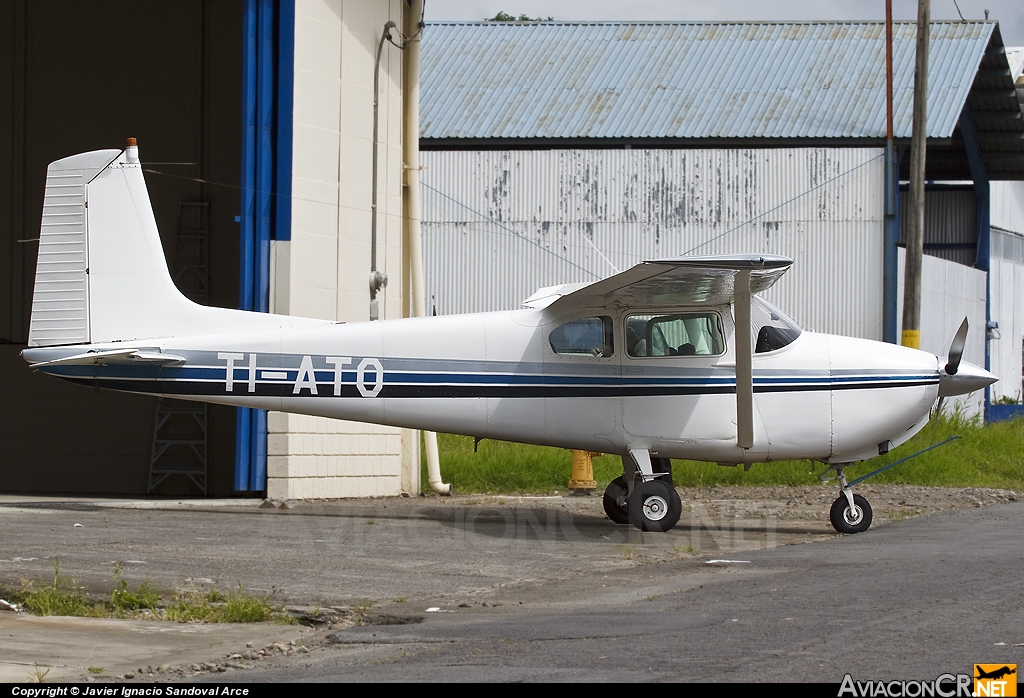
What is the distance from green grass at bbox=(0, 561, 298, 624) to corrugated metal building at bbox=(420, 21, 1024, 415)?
1687 centimetres

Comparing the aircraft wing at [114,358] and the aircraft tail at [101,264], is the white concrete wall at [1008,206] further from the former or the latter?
the aircraft wing at [114,358]

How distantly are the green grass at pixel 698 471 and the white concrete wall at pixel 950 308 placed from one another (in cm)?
404

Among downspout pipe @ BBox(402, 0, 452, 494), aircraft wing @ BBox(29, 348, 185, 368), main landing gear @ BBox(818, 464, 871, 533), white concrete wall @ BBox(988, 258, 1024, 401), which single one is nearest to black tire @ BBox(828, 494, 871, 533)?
main landing gear @ BBox(818, 464, 871, 533)

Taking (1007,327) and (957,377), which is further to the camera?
(1007,327)

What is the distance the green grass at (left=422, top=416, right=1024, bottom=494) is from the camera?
1620 cm

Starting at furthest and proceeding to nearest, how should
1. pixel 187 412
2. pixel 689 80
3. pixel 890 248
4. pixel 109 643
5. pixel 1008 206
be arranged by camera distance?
pixel 1008 206, pixel 689 80, pixel 890 248, pixel 187 412, pixel 109 643

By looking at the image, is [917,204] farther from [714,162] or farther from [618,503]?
[618,503]

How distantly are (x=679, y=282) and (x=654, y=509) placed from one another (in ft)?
7.25

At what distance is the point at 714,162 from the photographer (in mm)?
24125

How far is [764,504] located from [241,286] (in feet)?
21.8

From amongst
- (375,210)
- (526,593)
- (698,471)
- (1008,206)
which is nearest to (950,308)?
(1008,206)

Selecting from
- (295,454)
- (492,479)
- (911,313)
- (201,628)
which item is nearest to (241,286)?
(295,454)

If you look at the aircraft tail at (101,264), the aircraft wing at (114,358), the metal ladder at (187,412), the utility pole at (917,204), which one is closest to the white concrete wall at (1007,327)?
the utility pole at (917,204)

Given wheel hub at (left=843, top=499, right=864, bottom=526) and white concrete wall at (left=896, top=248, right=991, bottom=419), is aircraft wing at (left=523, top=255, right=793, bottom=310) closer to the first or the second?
wheel hub at (left=843, top=499, right=864, bottom=526)
